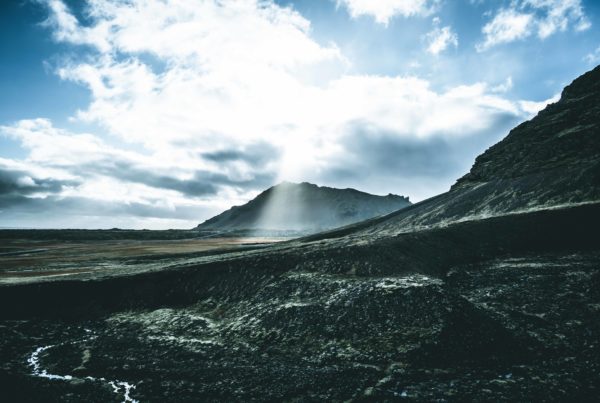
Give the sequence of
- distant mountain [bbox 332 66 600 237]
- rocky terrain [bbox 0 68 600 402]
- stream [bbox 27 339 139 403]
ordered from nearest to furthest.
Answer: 1. rocky terrain [bbox 0 68 600 402]
2. stream [bbox 27 339 139 403]
3. distant mountain [bbox 332 66 600 237]

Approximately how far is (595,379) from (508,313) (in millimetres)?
6915

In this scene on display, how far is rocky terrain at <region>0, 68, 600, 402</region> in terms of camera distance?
1538 centimetres

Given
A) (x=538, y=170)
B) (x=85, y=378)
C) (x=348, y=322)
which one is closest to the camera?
(x=85, y=378)

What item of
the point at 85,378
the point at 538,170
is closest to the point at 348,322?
the point at 85,378

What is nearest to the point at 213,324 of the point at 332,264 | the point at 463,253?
the point at 332,264

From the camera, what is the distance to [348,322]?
21.2 m

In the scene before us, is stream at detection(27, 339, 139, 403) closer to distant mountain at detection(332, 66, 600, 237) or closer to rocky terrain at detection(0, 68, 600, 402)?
rocky terrain at detection(0, 68, 600, 402)

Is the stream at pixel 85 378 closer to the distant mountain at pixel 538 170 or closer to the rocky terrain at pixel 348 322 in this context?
the rocky terrain at pixel 348 322

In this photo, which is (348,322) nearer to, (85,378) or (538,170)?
(85,378)

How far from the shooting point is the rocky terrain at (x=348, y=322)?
605 inches

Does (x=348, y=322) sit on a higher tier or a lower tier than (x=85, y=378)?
higher

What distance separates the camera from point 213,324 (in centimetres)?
2411

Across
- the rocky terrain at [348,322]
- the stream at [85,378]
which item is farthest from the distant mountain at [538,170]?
the stream at [85,378]

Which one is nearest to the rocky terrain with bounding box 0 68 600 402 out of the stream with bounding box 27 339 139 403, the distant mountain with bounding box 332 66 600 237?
the stream with bounding box 27 339 139 403
